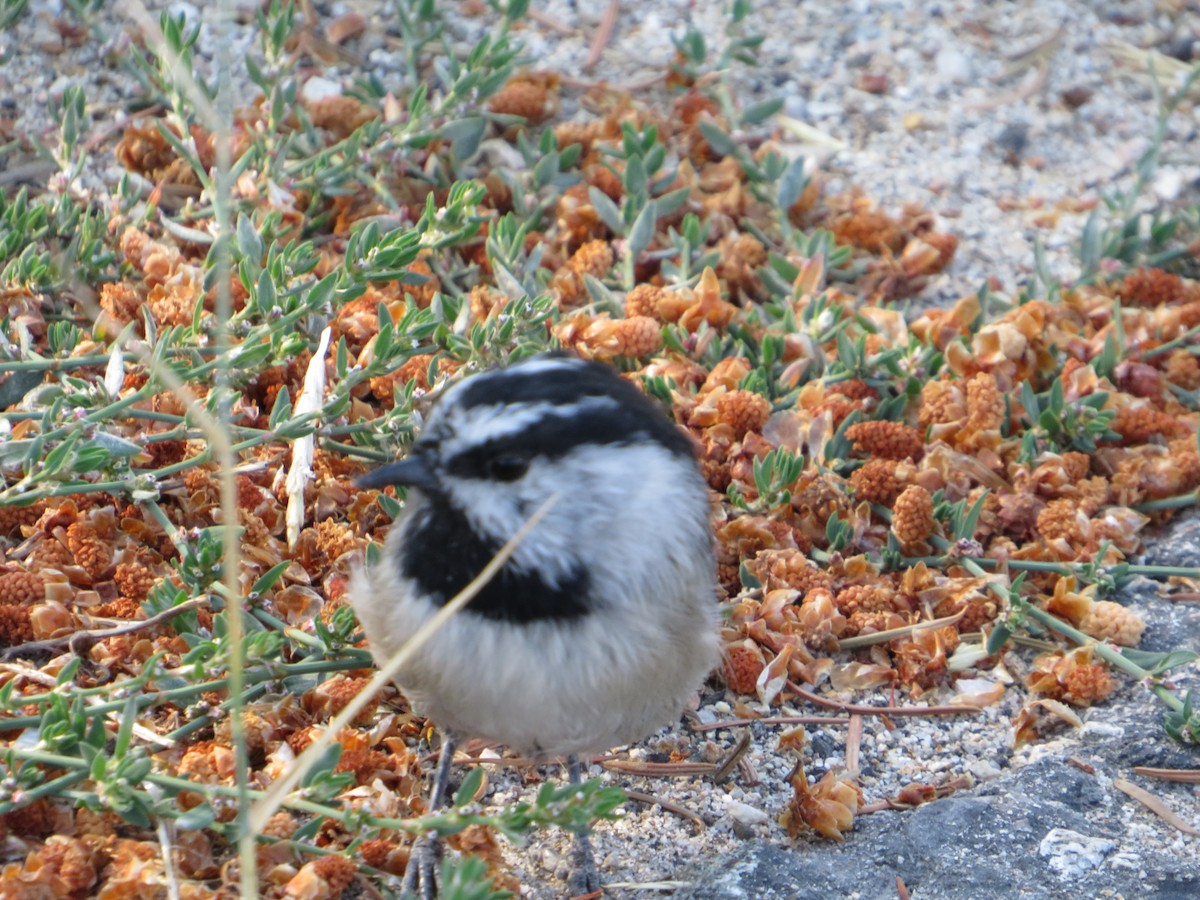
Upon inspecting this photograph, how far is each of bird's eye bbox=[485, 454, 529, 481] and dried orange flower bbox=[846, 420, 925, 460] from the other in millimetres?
1943

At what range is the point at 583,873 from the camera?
3795 millimetres

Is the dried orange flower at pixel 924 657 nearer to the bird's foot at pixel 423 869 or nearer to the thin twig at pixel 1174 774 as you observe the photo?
the thin twig at pixel 1174 774

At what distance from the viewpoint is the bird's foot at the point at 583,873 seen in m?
3.76

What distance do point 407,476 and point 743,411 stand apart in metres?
1.78

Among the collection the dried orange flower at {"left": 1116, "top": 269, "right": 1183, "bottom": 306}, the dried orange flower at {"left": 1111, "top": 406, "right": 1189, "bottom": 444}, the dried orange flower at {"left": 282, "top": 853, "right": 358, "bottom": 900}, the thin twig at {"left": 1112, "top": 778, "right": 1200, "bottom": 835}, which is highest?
the dried orange flower at {"left": 1116, "top": 269, "right": 1183, "bottom": 306}

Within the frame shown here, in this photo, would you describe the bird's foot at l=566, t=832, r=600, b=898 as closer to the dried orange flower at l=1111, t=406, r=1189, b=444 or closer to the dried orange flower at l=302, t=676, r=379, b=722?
the dried orange flower at l=302, t=676, r=379, b=722

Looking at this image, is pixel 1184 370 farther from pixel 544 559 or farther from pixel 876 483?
pixel 544 559

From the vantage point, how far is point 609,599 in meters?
3.47

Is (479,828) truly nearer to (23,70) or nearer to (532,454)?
(532,454)

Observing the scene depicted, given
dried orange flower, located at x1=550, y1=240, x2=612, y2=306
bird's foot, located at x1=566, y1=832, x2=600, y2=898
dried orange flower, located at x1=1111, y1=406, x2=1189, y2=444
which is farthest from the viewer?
dried orange flower, located at x1=550, y1=240, x2=612, y2=306

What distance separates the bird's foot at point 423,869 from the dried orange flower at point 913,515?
1.88 metres

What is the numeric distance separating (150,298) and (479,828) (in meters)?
2.31

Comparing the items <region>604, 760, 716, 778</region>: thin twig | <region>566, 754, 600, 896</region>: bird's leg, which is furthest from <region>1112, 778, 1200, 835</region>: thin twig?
<region>566, 754, 600, 896</region>: bird's leg

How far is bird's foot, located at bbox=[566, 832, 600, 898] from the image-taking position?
3.76 meters
